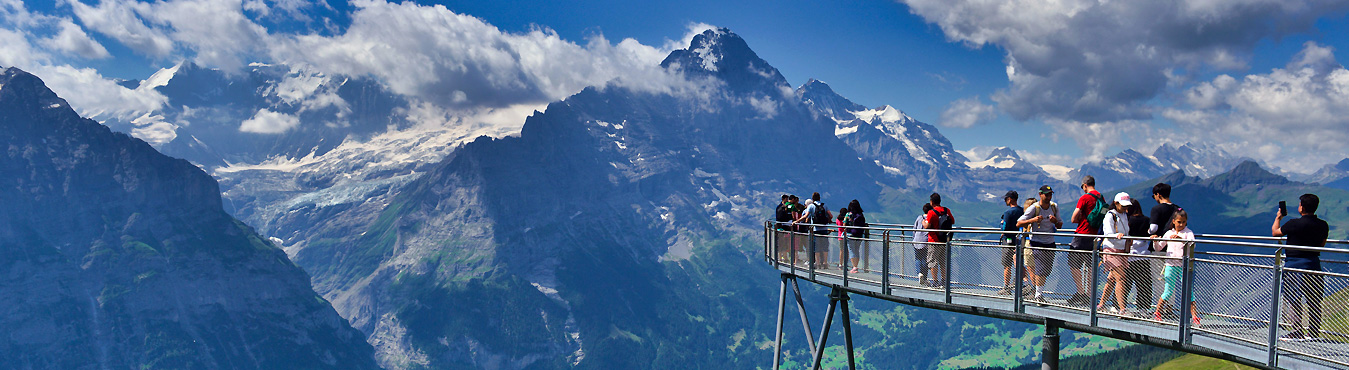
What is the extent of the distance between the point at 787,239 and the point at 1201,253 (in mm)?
13616

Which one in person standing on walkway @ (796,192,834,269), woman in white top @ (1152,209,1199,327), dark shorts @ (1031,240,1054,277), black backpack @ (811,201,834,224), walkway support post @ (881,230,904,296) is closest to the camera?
woman in white top @ (1152,209,1199,327)

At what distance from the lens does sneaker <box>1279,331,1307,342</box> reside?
1202cm

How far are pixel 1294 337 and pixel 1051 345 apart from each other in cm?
401

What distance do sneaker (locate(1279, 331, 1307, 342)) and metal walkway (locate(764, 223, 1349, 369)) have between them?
6 centimetres

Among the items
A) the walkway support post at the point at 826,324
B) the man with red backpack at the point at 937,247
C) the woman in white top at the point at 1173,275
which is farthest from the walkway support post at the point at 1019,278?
the walkway support post at the point at 826,324

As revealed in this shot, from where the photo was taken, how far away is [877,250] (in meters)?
20.8

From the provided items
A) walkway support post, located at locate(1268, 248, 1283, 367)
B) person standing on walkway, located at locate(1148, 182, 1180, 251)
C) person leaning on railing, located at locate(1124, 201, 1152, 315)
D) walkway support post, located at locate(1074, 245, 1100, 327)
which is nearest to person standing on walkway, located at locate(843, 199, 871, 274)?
walkway support post, located at locate(1074, 245, 1100, 327)

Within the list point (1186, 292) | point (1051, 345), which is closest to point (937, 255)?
point (1051, 345)

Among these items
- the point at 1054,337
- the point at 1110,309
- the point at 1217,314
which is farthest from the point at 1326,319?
the point at 1054,337

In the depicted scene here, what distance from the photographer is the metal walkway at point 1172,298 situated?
39.2ft

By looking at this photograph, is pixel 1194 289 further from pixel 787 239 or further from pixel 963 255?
pixel 787 239

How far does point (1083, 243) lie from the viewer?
16.0 metres

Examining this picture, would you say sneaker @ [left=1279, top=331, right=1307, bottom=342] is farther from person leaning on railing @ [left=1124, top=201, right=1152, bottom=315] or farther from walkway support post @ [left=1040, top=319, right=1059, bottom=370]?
walkway support post @ [left=1040, top=319, right=1059, bottom=370]

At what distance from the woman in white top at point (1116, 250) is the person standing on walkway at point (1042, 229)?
108cm
